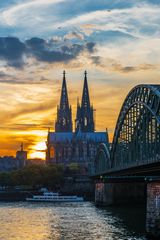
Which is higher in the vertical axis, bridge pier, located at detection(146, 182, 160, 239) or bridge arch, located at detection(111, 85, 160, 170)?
bridge arch, located at detection(111, 85, 160, 170)

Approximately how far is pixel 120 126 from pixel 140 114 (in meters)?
19.0

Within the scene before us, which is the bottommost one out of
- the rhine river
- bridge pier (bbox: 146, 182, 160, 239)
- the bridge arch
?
the rhine river

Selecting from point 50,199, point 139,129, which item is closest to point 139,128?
point 139,129

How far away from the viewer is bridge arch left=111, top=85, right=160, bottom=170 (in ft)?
233

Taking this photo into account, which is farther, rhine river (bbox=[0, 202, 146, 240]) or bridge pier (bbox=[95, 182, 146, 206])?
bridge pier (bbox=[95, 182, 146, 206])

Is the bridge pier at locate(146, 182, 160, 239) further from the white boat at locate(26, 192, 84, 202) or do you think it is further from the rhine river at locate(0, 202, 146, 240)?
the white boat at locate(26, 192, 84, 202)

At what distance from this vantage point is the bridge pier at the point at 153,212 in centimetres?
6019

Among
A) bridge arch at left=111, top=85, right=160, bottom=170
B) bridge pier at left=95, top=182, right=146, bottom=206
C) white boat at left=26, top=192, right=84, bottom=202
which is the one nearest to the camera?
bridge arch at left=111, top=85, right=160, bottom=170

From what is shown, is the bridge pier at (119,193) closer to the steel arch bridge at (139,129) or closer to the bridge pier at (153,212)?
the steel arch bridge at (139,129)

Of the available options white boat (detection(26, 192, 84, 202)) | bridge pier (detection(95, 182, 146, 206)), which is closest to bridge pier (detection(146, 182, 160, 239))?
bridge pier (detection(95, 182, 146, 206))

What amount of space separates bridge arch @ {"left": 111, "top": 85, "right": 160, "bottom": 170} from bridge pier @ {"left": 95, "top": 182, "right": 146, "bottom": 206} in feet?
51.0

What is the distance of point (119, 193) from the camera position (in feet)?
422

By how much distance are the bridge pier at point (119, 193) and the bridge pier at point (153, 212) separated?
200 feet

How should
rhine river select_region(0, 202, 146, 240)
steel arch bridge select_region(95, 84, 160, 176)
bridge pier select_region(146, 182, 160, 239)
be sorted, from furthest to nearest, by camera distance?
steel arch bridge select_region(95, 84, 160, 176), rhine river select_region(0, 202, 146, 240), bridge pier select_region(146, 182, 160, 239)
